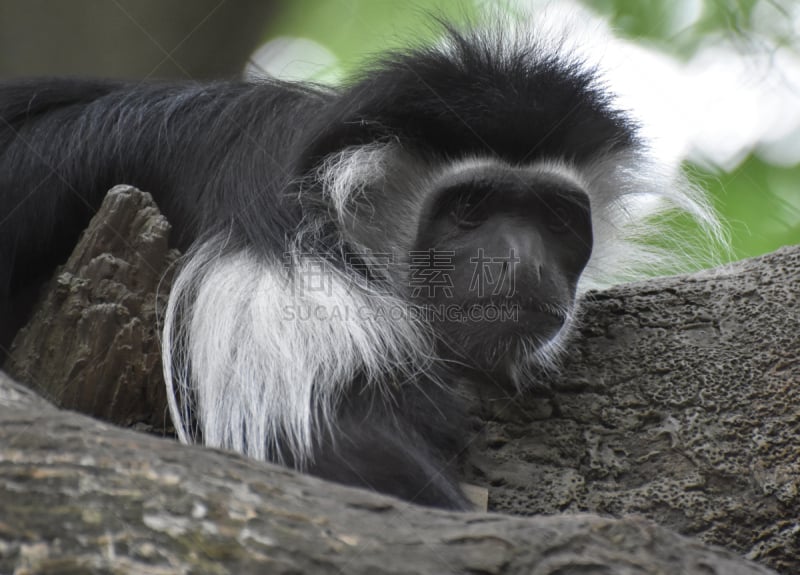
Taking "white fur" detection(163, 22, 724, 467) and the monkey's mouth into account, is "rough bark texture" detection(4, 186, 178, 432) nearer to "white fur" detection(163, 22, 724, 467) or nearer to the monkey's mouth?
"white fur" detection(163, 22, 724, 467)

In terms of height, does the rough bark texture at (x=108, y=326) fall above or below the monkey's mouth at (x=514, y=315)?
below

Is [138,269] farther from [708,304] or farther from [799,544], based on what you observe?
[799,544]

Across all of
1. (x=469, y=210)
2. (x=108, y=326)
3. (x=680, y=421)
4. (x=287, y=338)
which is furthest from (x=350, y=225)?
(x=680, y=421)

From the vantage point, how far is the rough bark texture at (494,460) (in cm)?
114

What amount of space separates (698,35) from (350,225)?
254 centimetres

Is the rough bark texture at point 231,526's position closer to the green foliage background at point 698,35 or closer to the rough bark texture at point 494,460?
the rough bark texture at point 494,460

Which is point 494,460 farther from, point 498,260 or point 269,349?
point 269,349

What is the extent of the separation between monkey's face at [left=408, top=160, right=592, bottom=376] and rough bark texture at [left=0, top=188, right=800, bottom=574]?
0.78ft

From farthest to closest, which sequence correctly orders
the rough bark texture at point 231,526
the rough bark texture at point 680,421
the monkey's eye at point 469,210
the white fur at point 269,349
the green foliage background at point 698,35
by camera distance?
1. the green foliage background at point 698,35
2. the monkey's eye at point 469,210
3. the rough bark texture at point 680,421
4. the white fur at point 269,349
5. the rough bark texture at point 231,526

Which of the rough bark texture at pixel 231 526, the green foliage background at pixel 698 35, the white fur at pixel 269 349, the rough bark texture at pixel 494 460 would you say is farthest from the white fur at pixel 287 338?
the green foliage background at pixel 698 35

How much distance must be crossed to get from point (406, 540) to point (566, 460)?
1.34m

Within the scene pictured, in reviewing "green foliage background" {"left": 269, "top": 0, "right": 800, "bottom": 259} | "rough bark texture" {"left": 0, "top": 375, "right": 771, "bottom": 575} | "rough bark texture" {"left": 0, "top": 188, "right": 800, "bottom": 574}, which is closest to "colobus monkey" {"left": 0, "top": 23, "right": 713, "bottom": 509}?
"rough bark texture" {"left": 0, "top": 188, "right": 800, "bottom": 574}

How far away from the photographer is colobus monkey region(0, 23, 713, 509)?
2039 mm

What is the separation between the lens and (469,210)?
8.22ft
